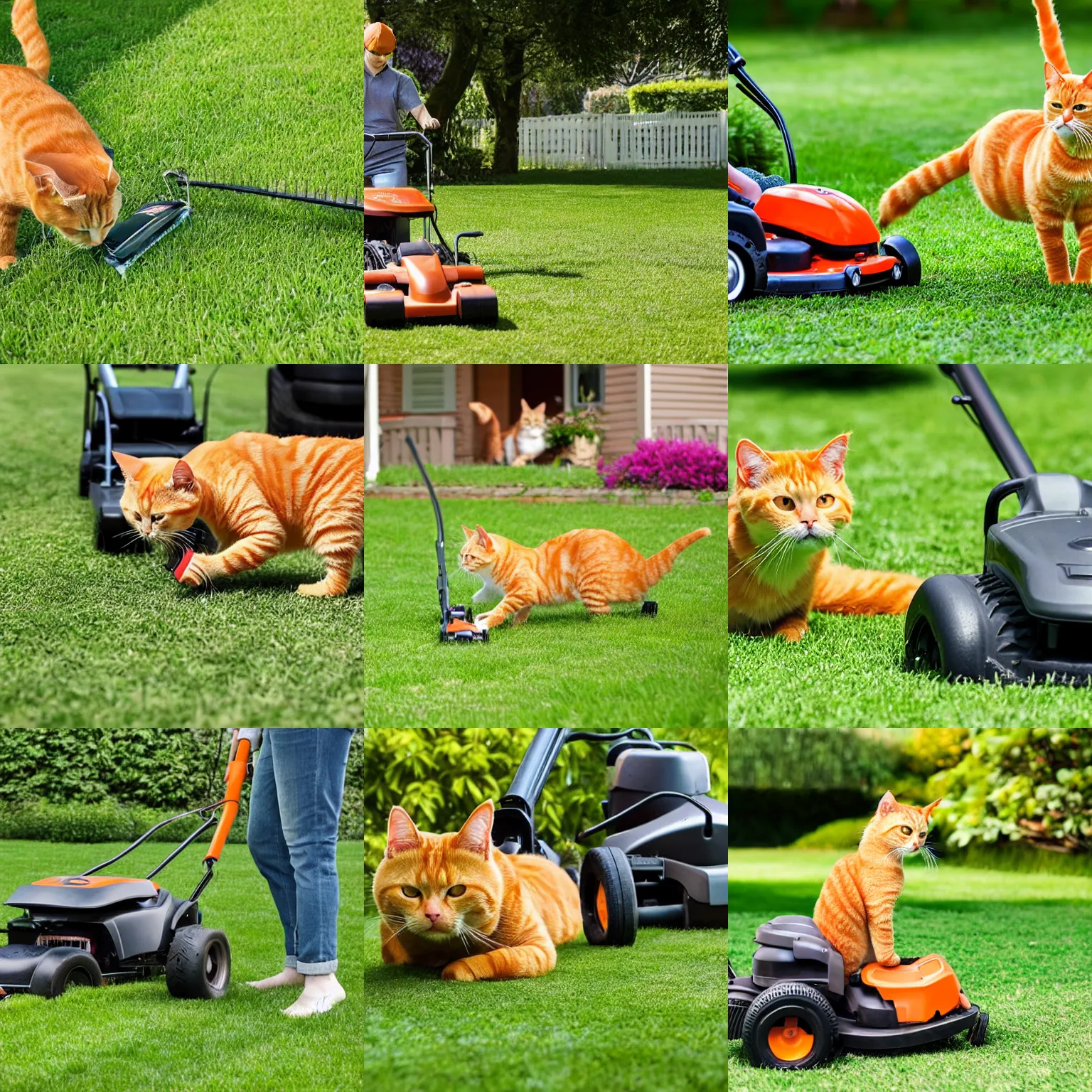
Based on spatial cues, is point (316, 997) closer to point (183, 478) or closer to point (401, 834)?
point (401, 834)

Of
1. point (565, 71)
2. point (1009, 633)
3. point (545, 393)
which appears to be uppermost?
point (565, 71)

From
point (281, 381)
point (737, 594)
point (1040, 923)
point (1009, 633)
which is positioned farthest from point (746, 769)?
point (281, 381)

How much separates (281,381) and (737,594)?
1.98 meters

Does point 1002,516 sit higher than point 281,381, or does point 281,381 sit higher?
point 281,381

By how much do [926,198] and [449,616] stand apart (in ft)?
7.33

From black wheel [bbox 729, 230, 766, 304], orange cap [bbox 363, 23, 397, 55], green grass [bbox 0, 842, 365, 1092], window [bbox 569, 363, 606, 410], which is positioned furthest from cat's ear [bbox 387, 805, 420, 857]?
orange cap [bbox 363, 23, 397, 55]

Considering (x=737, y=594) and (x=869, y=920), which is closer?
(x=869, y=920)

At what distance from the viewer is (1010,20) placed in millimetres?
4605

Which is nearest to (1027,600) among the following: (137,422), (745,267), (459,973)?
(745,267)

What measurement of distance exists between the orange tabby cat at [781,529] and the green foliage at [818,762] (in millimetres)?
1514

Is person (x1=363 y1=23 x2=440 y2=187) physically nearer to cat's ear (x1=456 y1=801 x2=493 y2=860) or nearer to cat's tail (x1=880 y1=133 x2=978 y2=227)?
cat's tail (x1=880 y1=133 x2=978 y2=227)

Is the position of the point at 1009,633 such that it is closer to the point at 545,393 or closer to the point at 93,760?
the point at 545,393

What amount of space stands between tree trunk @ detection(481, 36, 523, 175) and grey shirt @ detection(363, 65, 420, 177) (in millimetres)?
272

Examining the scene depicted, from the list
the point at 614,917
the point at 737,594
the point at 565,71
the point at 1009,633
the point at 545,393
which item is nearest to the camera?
the point at 1009,633
